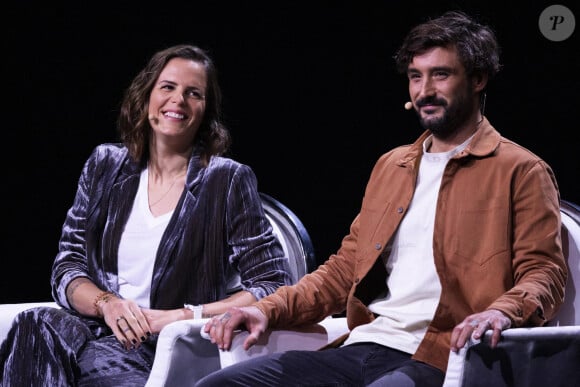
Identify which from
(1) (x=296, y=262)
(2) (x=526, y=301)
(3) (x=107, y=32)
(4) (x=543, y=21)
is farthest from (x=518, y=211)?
(3) (x=107, y=32)

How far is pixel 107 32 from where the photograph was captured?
13.1 feet

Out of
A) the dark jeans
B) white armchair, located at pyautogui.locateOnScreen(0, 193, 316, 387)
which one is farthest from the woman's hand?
the dark jeans

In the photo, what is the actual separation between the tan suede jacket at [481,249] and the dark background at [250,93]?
1595mm

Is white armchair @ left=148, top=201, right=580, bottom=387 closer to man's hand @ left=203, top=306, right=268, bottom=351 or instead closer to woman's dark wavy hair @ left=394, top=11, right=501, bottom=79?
man's hand @ left=203, top=306, right=268, bottom=351

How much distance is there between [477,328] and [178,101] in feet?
4.57

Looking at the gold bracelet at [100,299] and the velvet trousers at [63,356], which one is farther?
the gold bracelet at [100,299]

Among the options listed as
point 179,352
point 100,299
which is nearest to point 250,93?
point 100,299

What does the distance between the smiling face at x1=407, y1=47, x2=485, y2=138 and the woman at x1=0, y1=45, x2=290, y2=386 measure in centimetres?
72

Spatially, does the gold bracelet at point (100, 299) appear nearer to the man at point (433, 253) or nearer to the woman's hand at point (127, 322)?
the woman's hand at point (127, 322)

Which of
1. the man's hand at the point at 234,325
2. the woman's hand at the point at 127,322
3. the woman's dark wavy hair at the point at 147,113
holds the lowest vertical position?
the woman's hand at the point at 127,322

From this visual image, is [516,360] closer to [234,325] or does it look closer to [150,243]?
[234,325]

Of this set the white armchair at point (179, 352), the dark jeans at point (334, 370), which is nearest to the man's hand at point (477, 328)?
the dark jeans at point (334, 370)

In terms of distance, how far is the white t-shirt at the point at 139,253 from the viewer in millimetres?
2789

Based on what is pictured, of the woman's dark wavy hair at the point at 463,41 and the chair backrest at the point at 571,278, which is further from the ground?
the woman's dark wavy hair at the point at 463,41
